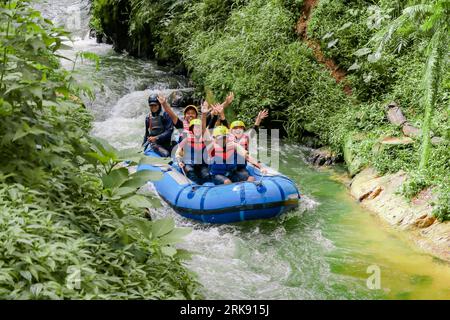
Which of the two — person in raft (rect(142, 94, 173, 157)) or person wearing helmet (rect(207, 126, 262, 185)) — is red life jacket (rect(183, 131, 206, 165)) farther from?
person in raft (rect(142, 94, 173, 157))

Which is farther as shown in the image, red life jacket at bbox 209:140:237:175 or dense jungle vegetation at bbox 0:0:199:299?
red life jacket at bbox 209:140:237:175

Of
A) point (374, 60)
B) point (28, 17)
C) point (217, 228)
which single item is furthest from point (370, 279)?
point (374, 60)

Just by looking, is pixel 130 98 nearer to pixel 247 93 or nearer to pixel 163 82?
pixel 163 82

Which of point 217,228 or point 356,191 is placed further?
point 356,191

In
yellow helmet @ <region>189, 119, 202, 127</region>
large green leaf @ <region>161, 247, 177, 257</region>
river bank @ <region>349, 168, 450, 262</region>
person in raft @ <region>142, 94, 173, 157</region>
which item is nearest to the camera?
large green leaf @ <region>161, 247, 177, 257</region>

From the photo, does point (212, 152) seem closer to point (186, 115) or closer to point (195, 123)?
point (195, 123)

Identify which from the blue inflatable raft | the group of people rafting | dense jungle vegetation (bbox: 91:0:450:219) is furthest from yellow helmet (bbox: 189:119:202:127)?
dense jungle vegetation (bbox: 91:0:450:219)

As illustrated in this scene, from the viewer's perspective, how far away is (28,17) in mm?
3209

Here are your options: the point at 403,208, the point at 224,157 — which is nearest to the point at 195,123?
the point at 224,157

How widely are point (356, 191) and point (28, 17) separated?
17.9 ft

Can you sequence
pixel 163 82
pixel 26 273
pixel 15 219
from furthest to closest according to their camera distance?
1. pixel 163 82
2. pixel 15 219
3. pixel 26 273

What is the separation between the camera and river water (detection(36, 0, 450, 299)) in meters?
4.95

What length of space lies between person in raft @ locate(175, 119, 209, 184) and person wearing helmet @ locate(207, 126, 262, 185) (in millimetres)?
181

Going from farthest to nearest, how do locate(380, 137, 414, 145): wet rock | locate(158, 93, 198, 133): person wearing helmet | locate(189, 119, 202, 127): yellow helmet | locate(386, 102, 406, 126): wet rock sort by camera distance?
locate(386, 102, 406, 126): wet rock, locate(158, 93, 198, 133): person wearing helmet, locate(380, 137, 414, 145): wet rock, locate(189, 119, 202, 127): yellow helmet
